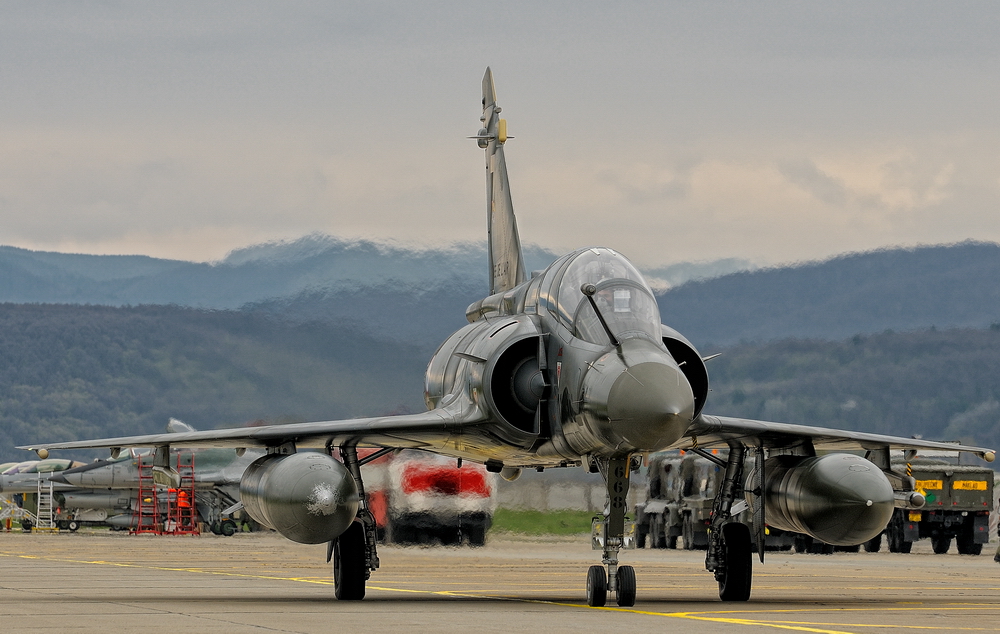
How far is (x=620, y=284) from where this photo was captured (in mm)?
13172

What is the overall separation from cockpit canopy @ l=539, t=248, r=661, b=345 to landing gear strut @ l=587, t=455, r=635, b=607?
1101 millimetres

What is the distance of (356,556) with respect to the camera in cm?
1451

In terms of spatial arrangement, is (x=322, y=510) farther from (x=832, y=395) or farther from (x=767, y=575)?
(x=832, y=395)

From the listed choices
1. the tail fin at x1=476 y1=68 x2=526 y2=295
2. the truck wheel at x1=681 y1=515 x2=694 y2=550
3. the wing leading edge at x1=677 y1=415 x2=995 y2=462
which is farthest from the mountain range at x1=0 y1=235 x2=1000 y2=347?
the wing leading edge at x1=677 y1=415 x2=995 y2=462

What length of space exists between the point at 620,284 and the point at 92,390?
52.8m

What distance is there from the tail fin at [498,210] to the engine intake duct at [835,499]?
191 inches

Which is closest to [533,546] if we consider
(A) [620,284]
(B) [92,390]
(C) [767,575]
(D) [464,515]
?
(D) [464,515]

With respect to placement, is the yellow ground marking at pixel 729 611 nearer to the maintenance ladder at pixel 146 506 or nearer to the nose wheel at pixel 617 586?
the nose wheel at pixel 617 586

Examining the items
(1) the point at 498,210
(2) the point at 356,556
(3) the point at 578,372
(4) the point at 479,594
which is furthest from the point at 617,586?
(1) the point at 498,210

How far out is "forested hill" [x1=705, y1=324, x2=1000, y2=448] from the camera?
1553 inches

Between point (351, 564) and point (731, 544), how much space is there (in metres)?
3.71

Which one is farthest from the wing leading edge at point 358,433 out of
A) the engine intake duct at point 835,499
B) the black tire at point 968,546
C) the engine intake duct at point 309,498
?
the black tire at point 968,546

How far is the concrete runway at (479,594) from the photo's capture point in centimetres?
1099

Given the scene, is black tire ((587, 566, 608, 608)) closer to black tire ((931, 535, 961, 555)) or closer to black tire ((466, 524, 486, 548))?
black tire ((466, 524, 486, 548))
